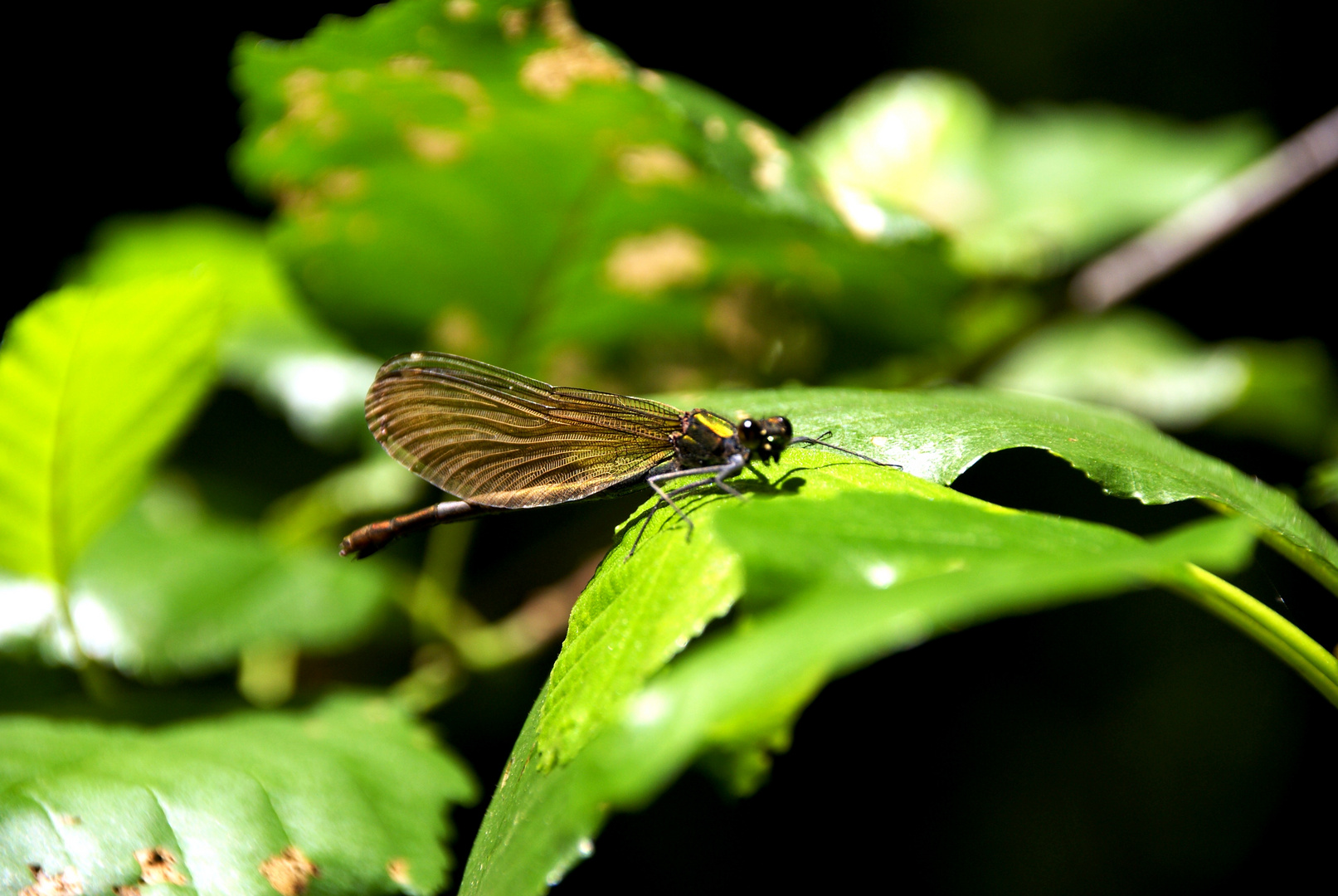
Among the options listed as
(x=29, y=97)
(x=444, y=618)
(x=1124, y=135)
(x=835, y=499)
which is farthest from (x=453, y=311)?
(x=29, y=97)

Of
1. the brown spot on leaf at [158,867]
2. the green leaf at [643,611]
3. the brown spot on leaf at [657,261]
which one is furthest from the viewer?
the brown spot on leaf at [657,261]

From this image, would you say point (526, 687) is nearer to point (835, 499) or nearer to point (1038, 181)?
point (835, 499)

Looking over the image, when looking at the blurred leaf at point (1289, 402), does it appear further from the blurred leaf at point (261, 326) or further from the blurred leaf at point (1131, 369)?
the blurred leaf at point (261, 326)

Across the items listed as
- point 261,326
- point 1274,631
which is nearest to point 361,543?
point 261,326

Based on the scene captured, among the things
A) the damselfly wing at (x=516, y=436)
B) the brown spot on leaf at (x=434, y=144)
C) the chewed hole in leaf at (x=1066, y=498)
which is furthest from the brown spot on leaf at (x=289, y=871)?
the chewed hole in leaf at (x=1066, y=498)

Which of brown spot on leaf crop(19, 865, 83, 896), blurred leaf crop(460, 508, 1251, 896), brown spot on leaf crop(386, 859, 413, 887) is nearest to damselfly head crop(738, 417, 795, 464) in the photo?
blurred leaf crop(460, 508, 1251, 896)

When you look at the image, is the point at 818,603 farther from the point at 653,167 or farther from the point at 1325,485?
the point at 653,167
